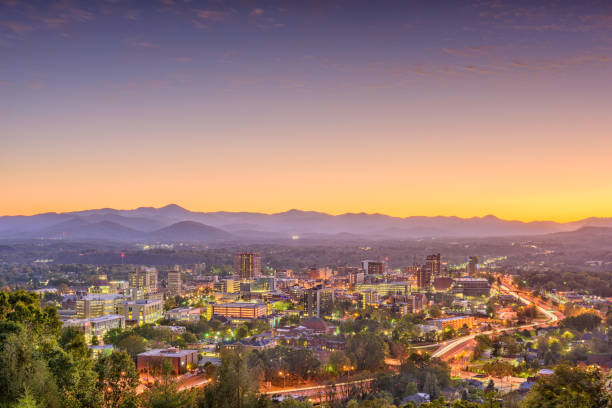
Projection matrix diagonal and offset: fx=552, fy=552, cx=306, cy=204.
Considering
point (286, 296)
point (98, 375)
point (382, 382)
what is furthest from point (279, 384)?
point (286, 296)

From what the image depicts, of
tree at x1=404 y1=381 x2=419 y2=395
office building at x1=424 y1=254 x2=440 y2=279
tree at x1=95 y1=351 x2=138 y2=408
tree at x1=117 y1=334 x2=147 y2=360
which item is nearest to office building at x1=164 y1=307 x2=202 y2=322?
tree at x1=117 y1=334 x2=147 y2=360

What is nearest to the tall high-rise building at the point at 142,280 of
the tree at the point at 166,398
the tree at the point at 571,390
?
the tree at the point at 166,398

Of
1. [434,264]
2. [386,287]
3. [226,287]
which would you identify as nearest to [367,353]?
[226,287]

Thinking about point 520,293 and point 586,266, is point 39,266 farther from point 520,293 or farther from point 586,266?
point 586,266

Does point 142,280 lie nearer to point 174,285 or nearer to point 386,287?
point 174,285

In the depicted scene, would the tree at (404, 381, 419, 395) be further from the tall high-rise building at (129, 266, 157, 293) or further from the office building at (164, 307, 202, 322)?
the tall high-rise building at (129, 266, 157, 293)

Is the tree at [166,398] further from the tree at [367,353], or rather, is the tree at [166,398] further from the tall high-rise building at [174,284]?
the tall high-rise building at [174,284]

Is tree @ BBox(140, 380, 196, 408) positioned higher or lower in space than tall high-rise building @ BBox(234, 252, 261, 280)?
higher
